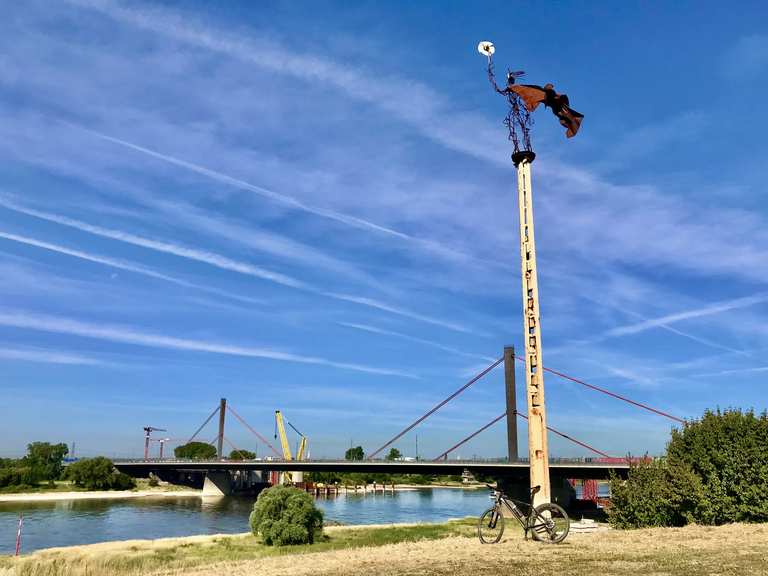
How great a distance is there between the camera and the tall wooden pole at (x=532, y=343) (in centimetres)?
3041

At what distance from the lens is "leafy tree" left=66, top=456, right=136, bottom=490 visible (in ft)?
442

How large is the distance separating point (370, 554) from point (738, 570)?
1106 centimetres

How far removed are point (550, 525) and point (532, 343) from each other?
13649mm

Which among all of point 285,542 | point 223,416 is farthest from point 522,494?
point 223,416

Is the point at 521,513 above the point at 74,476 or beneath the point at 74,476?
above

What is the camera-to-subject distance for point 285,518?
147 feet

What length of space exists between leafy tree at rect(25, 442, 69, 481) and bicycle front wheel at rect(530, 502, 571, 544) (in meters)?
162

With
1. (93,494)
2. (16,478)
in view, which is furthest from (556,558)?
(16,478)

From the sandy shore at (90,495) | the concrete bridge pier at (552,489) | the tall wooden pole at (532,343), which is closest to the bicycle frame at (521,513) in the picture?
the tall wooden pole at (532,343)

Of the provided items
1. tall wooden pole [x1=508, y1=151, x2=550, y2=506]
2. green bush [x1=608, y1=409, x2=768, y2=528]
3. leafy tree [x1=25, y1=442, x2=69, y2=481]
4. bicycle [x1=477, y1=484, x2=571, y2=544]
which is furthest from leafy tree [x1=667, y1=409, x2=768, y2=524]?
leafy tree [x1=25, y1=442, x2=69, y2=481]

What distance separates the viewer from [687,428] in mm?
31797

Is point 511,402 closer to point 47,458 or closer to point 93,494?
point 93,494

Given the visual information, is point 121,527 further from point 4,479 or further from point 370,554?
point 4,479

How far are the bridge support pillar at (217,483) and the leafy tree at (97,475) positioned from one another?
71.6 ft
